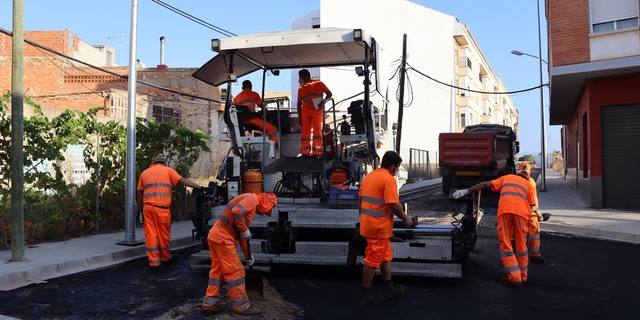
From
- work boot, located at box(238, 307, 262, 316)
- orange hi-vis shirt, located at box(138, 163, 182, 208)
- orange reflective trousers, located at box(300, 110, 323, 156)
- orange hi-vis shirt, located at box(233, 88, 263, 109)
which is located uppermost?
orange hi-vis shirt, located at box(233, 88, 263, 109)

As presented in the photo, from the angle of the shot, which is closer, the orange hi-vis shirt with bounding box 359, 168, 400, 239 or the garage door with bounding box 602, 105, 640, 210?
the orange hi-vis shirt with bounding box 359, 168, 400, 239

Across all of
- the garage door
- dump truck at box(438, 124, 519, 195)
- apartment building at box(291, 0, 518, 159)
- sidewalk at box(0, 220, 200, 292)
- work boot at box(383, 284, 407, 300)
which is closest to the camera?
work boot at box(383, 284, 407, 300)

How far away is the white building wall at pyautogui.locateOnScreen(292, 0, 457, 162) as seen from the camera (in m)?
38.3

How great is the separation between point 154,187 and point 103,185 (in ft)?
10.3

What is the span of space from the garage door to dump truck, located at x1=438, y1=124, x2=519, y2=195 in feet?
11.8

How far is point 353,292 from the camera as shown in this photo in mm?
5922

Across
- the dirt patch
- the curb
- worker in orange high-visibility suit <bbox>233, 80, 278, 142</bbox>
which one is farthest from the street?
worker in orange high-visibility suit <bbox>233, 80, 278, 142</bbox>

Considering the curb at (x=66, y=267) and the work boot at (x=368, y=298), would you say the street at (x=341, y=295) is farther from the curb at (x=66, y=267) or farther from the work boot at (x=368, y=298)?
the curb at (x=66, y=267)

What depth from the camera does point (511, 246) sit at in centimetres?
643

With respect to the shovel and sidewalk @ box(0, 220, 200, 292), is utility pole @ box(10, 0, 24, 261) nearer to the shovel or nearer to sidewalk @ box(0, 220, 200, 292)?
sidewalk @ box(0, 220, 200, 292)

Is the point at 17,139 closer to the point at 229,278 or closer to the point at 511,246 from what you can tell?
→ the point at 229,278

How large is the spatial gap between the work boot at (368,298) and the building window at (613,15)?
1265 cm

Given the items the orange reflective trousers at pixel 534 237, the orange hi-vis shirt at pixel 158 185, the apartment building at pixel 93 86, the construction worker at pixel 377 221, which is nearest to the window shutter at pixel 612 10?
the orange reflective trousers at pixel 534 237

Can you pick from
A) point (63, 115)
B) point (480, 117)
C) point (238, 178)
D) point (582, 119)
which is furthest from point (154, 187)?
point (480, 117)
